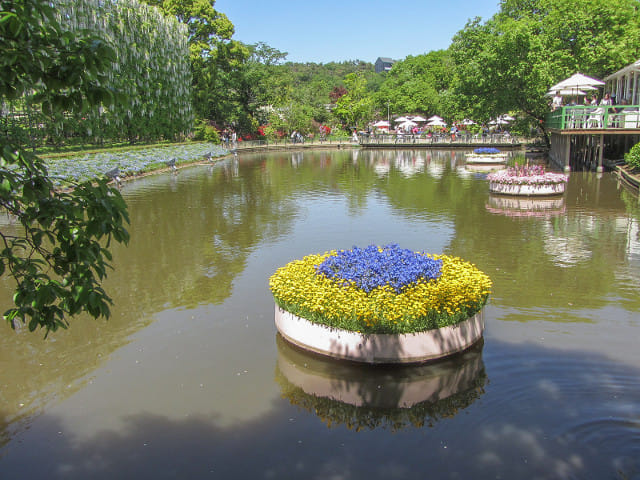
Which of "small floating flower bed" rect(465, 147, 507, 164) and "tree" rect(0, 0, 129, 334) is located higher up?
"tree" rect(0, 0, 129, 334)

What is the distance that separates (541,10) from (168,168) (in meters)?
32.5

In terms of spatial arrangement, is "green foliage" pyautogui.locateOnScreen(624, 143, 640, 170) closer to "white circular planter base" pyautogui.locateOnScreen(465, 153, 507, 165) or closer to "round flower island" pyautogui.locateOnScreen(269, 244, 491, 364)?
"white circular planter base" pyautogui.locateOnScreen(465, 153, 507, 165)

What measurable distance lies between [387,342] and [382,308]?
486 mm

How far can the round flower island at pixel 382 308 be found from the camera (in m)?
7.62

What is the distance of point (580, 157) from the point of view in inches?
1419

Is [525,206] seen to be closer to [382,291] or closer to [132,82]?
→ [382,291]

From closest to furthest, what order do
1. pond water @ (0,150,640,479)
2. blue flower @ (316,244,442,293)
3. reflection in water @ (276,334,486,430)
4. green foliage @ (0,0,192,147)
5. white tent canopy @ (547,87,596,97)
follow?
pond water @ (0,150,640,479)
reflection in water @ (276,334,486,430)
blue flower @ (316,244,442,293)
white tent canopy @ (547,87,596,97)
green foliage @ (0,0,192,147)

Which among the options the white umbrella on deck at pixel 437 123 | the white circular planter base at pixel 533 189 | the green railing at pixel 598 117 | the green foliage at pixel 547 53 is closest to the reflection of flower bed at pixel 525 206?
the white circular planter base at pixel 533 189

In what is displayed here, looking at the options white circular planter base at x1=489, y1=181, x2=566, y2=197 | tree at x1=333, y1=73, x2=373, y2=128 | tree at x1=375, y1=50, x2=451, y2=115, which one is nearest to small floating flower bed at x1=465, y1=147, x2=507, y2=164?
white circular planter base at x1=489, y1=181, x2=566, y2=197

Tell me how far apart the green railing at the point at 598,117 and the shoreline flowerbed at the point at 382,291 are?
870 inches

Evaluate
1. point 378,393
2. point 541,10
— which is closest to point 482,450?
point 378,393

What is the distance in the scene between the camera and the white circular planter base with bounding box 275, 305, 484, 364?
7.62 meters

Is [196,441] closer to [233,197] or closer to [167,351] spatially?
[167,351]

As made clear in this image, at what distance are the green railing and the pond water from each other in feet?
49.6
